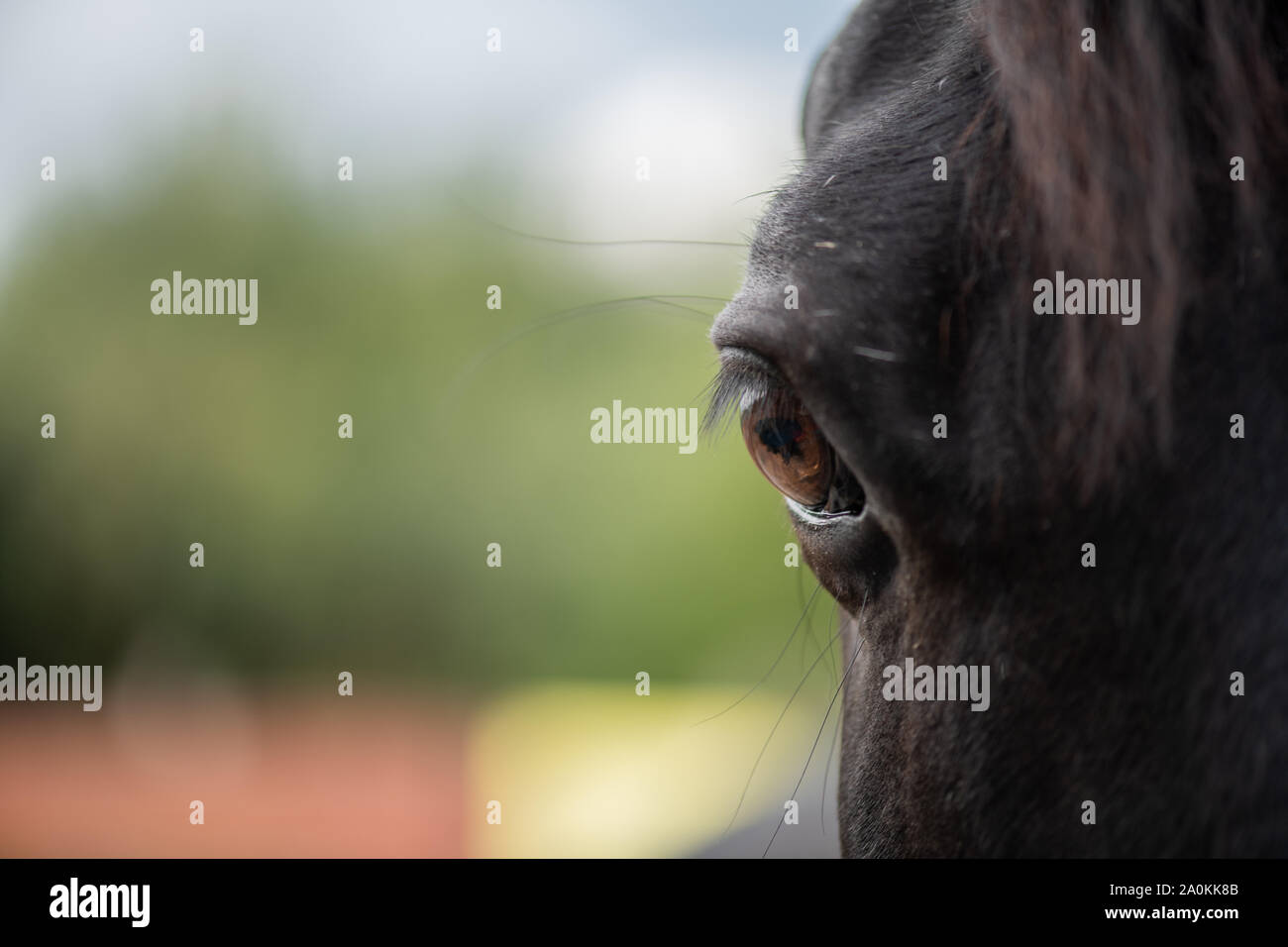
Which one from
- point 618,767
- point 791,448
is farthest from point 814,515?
point 618,767

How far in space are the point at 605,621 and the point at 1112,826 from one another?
15.1 metres

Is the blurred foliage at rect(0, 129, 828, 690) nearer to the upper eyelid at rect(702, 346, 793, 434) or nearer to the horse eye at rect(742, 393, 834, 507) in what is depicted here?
the upper eyelid at rect(702, 346, 793, 434)

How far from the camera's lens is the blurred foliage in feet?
48.8

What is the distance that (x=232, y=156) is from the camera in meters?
16.6

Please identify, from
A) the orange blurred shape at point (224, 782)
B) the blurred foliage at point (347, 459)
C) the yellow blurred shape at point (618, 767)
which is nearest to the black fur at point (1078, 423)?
the yellow blurred shape at point (618, 767)

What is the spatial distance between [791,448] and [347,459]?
1655 cm

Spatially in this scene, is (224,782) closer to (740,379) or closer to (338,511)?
(338,511)

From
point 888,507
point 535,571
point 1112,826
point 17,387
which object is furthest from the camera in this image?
point 535,571

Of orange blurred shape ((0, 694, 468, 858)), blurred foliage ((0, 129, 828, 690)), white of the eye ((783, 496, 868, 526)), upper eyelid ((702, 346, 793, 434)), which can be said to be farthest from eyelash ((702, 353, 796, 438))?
blurred foliage ((0, 129, 828, 690))

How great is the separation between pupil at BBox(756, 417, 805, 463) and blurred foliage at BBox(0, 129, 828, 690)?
482 inches

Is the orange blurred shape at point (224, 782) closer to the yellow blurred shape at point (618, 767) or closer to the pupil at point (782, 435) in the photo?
the yellow blurred shape at point (618, 767)

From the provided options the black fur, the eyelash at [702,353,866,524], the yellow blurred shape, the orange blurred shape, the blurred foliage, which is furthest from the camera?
the blurred foliage
